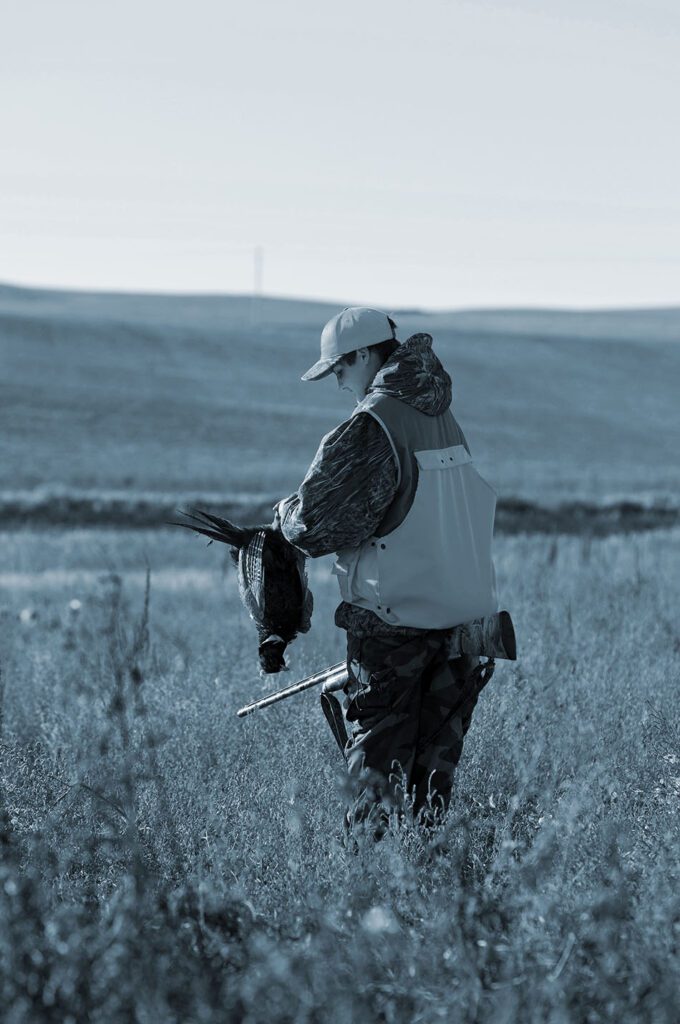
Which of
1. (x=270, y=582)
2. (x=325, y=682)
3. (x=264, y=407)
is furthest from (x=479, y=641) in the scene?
(x=264, y=407)

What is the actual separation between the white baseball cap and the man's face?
0.13ft

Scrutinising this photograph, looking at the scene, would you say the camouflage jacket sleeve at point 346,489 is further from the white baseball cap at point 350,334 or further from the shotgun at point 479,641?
the shotgun at point 479,641

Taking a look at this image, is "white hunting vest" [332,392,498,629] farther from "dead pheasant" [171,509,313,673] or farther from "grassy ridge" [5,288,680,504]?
"grassy ridge" [5,288,680,504]

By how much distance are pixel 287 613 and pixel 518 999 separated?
161cm

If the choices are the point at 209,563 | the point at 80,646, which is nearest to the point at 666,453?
the point at 209,563

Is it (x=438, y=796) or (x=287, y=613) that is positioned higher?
(x=287, y=613)

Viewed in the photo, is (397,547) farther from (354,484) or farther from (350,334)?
(350,334)

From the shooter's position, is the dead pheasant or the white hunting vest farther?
the dead pheasant

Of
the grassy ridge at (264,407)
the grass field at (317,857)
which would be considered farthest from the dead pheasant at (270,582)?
the grassy ridge at (264,407)

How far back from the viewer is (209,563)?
18234 mm

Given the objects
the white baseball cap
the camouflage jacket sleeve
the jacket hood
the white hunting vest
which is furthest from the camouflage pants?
the white baseball cap

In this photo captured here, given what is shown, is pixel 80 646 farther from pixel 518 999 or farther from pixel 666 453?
pixel 666 453

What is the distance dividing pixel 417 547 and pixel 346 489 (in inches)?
10.6

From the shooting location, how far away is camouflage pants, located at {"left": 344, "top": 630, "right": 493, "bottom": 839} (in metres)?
3.86
